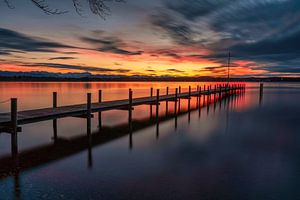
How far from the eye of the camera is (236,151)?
12391mm

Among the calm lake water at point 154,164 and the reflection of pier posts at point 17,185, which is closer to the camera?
Answer: the reflection of pier posts at point 17,185

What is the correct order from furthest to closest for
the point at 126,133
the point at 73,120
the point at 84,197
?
the point at 73,120 < the point at 126,133 < the point at 84,197

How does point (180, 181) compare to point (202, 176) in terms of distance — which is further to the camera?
point (202, 176)

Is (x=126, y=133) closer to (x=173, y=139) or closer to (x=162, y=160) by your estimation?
(x=173, y=139)

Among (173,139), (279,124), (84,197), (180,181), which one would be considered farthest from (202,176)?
(279,124)

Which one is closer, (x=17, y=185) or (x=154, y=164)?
(x=17, y=185)

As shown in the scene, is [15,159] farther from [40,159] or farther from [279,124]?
[279,124]

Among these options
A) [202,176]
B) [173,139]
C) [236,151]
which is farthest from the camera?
[173,139]

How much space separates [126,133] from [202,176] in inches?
307

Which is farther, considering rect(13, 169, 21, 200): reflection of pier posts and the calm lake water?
the calm lake water

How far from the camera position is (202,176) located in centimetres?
887

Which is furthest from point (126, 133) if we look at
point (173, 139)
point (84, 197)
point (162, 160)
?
point (84, 197)

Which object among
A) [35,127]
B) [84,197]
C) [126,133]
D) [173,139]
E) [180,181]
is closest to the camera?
[84,197]

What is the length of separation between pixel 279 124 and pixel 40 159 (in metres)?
18.7
